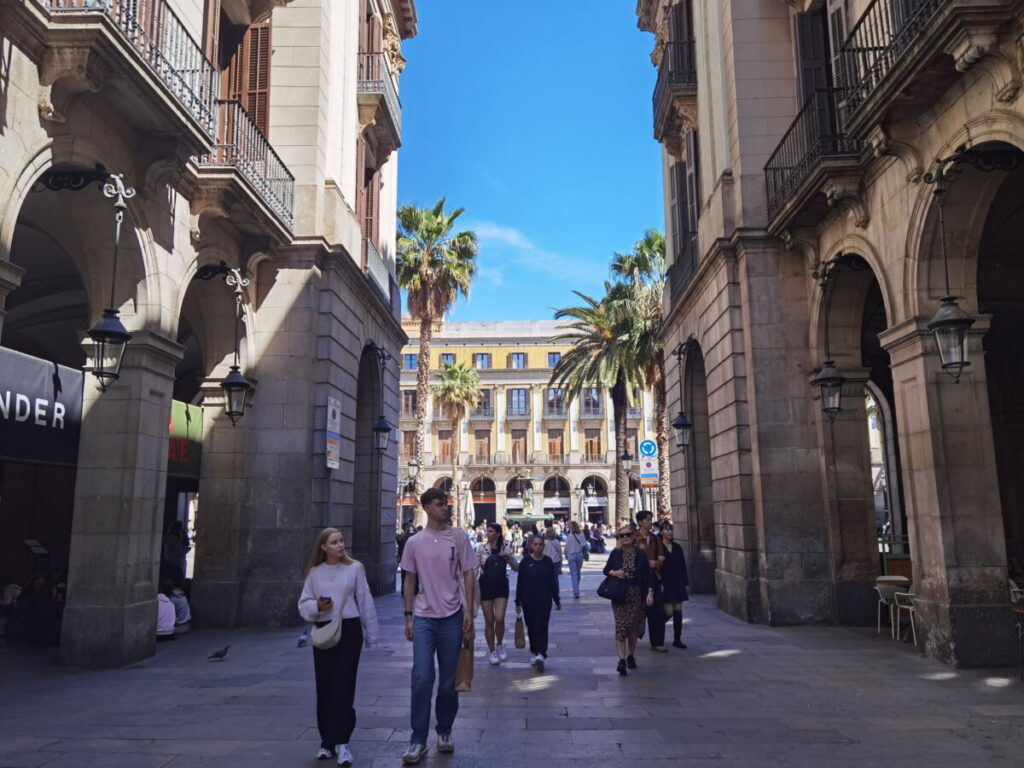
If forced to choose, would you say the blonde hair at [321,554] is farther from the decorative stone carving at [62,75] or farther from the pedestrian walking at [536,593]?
the decorative stone carving at [62,75]

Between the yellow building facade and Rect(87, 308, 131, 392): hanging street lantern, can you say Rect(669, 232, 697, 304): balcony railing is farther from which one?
the yellow building facade

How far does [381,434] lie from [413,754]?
12.8 metres

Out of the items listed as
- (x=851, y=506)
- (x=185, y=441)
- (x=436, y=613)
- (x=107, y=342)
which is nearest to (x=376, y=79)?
(x=185, y=441)

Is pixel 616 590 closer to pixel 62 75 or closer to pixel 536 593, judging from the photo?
pixel 536 593

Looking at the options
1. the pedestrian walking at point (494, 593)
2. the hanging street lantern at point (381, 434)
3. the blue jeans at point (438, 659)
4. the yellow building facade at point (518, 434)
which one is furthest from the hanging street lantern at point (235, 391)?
the yellow building facade at point (518, 434)

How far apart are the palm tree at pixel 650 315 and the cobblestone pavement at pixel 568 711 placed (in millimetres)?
19297

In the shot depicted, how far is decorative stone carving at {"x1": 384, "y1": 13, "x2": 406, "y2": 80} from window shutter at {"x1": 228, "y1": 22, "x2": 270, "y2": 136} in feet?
22.3

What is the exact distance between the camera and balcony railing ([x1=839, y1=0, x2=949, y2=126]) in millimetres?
8797

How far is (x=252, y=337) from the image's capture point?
46.6 feet

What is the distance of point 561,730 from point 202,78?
9.50 m

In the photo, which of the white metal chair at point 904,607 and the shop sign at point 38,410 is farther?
the white metal chair at point 904,607

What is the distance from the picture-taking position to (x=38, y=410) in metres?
9.30

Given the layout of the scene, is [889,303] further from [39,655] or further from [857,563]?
[39,655]

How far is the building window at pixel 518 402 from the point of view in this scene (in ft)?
216
